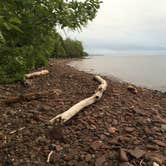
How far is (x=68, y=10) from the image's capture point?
4.80 meters

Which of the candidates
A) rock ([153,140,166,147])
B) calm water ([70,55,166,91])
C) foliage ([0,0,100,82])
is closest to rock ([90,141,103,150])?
rock ([153,140,166,147])

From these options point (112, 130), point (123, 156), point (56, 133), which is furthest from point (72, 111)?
point (123, 156)

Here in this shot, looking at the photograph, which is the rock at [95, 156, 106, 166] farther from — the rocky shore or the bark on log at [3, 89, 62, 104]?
the bark on log at [3, 89, 62, 104]

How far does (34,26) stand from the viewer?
16.3ft

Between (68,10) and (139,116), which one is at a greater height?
(68,10)

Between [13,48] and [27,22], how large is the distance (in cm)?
51

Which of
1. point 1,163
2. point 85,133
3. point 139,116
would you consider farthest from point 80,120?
point 1,163

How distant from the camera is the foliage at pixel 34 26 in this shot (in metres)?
4.65

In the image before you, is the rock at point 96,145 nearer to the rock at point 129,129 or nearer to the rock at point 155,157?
the rock at point 155,157

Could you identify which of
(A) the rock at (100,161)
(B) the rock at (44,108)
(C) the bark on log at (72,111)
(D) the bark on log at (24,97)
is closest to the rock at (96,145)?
(A) the rock at (100,161)

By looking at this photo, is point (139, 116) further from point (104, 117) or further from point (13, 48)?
point (13, 48)

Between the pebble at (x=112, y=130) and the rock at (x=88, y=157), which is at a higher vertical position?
the pebble at (x=112, y=130)

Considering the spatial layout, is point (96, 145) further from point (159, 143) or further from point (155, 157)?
point (159, 143)

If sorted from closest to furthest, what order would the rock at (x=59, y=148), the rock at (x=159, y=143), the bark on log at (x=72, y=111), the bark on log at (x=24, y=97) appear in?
the rock at (x=59, y=148), the rock at (x=159, y=143), the bark on log at (x=72, y=111), the bark on log at (x=24, y=97)
